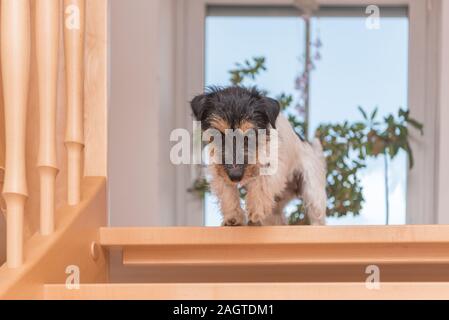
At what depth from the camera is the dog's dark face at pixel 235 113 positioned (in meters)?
1.48

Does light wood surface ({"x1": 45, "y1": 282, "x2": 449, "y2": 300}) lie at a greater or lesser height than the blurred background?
lesser

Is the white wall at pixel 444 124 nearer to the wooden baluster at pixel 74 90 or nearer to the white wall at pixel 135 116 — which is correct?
the white wall at pixel 135 116

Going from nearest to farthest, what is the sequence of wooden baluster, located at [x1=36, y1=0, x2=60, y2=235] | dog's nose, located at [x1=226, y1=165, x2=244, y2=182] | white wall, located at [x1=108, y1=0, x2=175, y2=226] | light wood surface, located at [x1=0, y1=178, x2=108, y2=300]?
light wood surface, located at [x1=0, y1=178, x2=108, y2=300]
wooden baluster, located at [x1=36, y1=0, x2=60, y2=235]
dog's nose, located at [x1=226, y1=165, x2=244, y2=182]
white wall, located at [x1=108, y1=0, x2=175, y2=226]

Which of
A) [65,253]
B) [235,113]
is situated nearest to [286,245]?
[235,113]

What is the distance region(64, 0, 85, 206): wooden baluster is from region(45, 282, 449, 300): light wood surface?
305mm

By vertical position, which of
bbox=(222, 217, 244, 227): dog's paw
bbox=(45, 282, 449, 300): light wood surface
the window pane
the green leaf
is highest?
the window pane

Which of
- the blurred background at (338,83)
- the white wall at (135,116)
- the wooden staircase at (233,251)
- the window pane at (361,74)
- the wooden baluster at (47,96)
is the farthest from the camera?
the window pane at (361,74)

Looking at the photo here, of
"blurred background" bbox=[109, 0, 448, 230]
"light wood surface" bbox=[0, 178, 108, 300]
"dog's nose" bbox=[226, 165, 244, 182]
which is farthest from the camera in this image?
"blurred background" bbox=[109, 0, 448, 230]

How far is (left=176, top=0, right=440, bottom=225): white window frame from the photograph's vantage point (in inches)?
133

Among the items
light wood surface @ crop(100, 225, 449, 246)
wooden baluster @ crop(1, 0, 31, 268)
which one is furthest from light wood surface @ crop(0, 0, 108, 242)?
wooden baluster @ crop(1, 0, 31, 268)

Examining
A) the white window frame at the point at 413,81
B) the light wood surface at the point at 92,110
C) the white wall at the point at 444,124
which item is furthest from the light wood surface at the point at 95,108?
the white wall at the point at 444,124

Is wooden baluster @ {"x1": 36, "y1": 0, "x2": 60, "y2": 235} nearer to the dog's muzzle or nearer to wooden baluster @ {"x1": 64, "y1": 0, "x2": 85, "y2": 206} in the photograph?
wooden baluster @ {"x1": 64, "y1": 0, "x2": 85, "y2": 206}
